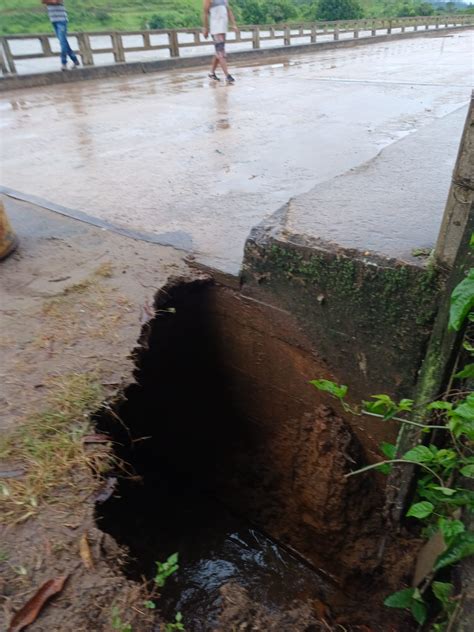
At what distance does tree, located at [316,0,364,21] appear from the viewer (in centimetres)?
2703

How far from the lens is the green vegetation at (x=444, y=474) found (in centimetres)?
164

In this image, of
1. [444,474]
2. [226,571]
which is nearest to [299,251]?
[444,474]

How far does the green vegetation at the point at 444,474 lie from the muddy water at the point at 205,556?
1.26 m

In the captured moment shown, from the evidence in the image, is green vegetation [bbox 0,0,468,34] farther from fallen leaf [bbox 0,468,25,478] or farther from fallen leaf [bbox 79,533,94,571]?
fallen leaf [bbox 79,533,94,571]

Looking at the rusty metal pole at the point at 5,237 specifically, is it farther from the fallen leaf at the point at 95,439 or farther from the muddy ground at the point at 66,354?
the fallen leaf at the point at 95,439

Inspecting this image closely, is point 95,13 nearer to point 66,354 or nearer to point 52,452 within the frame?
point 66,354

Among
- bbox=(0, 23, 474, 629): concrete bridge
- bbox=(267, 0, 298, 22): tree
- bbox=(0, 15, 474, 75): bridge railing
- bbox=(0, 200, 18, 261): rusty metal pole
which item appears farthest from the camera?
bbox=(267, 0, 298, 22): tree

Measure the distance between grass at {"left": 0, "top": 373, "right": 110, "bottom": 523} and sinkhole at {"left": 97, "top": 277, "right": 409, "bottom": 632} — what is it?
211 millimetres

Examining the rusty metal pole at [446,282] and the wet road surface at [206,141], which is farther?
the wet road surface at [206,141]

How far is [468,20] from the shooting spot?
29438 millimetres

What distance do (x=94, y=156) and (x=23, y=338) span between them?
124 inches

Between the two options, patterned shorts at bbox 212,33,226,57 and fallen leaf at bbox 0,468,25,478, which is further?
patterned shorts at bbox 212,33,226,57

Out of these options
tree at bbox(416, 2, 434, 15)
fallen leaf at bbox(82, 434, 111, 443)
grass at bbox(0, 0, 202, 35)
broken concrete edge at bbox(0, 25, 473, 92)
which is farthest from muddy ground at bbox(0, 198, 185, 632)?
tree at bbox(416, 2, 434, 15)

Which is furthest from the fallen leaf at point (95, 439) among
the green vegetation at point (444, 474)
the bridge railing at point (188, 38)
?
the bridge railing at point (188, 38)
